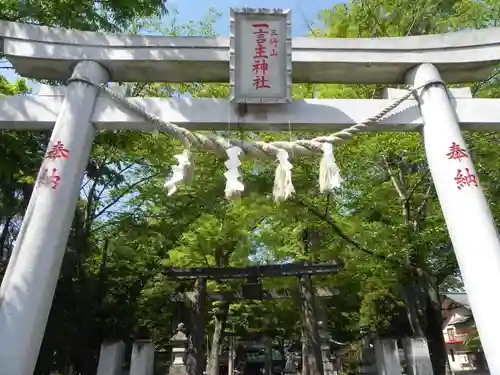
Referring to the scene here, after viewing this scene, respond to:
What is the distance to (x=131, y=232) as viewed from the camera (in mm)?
11836

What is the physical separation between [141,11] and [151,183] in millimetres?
6130

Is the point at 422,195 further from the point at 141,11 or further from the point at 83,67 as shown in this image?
the point at 83,67

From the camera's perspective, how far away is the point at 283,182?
4.97 metres

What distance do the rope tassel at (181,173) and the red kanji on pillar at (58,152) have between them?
119cm

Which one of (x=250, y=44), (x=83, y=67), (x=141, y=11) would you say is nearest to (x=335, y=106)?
(x=250, y=44)

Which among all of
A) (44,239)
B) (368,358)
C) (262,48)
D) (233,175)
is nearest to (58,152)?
(44,239)

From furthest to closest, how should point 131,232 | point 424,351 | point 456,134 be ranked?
point 131,232
point 424,351
point 456,134

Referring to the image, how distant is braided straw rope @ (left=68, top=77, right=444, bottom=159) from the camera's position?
16.6ft

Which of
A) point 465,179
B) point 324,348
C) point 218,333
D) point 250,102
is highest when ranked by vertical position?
point 250,102

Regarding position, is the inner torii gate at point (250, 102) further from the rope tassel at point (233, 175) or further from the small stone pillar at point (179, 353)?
the small stone pillar at point (179, 353)

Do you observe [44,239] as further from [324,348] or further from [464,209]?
[324,348]

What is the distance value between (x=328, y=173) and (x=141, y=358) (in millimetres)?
5594

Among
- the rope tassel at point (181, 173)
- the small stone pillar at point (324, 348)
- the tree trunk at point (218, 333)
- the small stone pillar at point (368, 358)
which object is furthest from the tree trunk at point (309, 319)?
the rope tassel at point (181, 173)

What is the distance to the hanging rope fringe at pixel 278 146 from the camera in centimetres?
497
